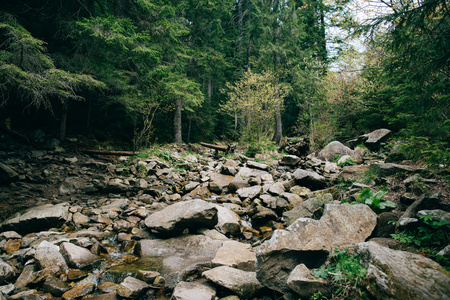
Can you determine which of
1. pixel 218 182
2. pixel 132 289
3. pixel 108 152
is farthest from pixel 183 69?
pixel 132 289

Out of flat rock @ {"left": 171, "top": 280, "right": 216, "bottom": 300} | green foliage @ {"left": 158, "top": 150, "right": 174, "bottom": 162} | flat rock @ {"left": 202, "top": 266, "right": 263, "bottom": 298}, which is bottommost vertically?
flat rock @ {"left": 171, "top": 280, "right": 216, "bottom": 300}

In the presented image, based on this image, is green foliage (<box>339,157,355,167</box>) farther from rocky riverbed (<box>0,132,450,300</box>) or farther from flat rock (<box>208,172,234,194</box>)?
flat rock (<box>208,172,234,194</box>)

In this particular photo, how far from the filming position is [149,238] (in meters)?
4.27

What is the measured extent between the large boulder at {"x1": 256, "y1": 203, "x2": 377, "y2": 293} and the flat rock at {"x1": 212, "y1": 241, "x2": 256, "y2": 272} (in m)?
0.69

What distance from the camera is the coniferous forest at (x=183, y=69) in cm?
335

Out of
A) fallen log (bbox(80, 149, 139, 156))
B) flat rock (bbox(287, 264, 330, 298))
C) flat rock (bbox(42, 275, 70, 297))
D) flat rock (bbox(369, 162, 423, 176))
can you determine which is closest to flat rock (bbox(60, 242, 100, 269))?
flat rock (bbox(42, 275, 70, 297))

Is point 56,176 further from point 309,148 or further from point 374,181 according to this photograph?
point 309,148

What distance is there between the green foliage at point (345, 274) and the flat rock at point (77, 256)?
343 centimetres

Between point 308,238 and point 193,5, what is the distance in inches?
718

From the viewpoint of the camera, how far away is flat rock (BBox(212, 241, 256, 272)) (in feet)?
10.1

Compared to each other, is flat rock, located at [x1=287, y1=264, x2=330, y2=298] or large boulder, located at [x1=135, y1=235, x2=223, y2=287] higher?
flat rock, located at [x1=287, y1=264, x2=330, y2=298]

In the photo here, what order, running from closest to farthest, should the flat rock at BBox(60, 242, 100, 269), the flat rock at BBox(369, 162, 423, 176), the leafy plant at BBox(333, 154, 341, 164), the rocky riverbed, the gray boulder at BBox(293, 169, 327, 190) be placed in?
the rocky riverbed → the flat rock at BBox(60, 242, 100, 269) → the flat rock at BBox(369, 162, 423, 176) → the gray boulder at BBox(293, 169, 327, 190) → the leafy plant at BBox(333, 154, 341, 164)

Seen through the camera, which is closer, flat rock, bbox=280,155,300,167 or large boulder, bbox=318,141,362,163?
large boulder, bbox=318,141,362,163

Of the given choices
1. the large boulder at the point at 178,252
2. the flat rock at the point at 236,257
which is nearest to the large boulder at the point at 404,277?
the flat rock at the point at 236,257
